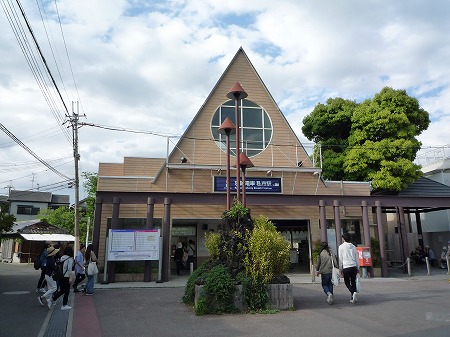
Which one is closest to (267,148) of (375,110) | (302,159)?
(302,159)

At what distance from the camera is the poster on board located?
1428cm

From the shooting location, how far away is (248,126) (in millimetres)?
19781

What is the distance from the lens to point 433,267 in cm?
2141

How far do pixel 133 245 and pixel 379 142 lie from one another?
52.0ft

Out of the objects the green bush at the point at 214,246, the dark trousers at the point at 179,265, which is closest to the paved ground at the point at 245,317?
the green bush at the point at 214,246

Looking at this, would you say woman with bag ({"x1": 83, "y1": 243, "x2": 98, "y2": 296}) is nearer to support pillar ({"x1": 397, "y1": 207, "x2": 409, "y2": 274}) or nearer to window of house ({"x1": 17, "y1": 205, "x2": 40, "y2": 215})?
support pillar ({"x1": 397, "y1": 207, "x2": 409, "y2": 274})

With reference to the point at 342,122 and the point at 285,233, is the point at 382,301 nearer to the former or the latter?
the point at 285,233

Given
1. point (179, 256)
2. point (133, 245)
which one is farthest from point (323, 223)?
point (133, 245)

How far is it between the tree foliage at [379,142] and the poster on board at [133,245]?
45.5 ft

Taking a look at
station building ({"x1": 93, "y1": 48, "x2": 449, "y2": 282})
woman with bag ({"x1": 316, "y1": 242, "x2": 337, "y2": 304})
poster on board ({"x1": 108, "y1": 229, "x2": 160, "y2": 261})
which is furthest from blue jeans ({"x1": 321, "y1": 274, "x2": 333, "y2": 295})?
poster on board ({"x1": 108, "y1": 229, "x2": 160, "y2": 261})

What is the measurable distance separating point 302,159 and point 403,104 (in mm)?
8346

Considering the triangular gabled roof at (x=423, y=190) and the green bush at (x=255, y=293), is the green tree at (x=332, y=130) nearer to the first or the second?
the triangular gabled roof at (x=423, y=190)

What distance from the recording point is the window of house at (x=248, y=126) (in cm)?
1945

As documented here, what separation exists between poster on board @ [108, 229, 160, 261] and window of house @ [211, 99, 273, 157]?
679cm
